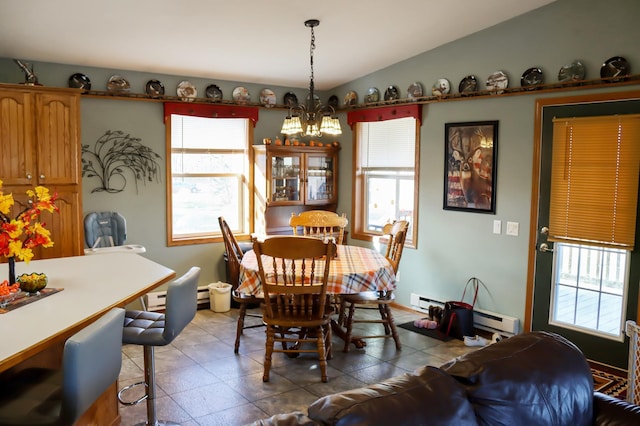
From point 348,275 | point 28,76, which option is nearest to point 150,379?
point 348,275

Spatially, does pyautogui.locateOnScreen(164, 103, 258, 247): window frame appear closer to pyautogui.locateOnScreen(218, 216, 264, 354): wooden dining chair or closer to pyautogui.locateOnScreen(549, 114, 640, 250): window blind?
pyautogui.locateOnScreen(218, 216, 264, 354): wooden dining chair

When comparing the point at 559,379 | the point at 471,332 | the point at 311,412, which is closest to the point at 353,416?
the point at 311,412

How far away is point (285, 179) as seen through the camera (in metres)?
6.09

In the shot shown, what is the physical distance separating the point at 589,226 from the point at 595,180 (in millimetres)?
355

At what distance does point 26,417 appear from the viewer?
190 cm

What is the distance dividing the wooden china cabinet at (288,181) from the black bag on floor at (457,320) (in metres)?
2.14

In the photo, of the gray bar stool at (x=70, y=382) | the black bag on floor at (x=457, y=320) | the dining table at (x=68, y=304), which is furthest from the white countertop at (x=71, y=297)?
the black bag on floor at (x=457, y=320)

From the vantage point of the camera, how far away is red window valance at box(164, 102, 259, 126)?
5488 mm

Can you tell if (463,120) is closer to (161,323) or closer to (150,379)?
(161,323)

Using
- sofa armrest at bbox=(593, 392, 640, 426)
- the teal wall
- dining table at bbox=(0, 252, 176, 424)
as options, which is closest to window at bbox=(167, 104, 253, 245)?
the teal wall

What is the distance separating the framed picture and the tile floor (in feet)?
4.26

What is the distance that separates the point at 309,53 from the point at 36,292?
353 cm

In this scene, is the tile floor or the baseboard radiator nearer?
the tile floor

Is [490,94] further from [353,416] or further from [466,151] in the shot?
[353,416]
